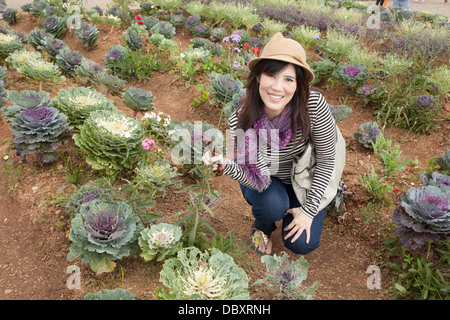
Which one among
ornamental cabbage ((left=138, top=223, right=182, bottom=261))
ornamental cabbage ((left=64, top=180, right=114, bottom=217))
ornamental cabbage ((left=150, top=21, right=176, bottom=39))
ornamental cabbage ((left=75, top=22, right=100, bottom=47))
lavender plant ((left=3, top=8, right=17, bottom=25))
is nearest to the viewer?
ornamental cabbage ((left=138, top=223, right=182, bottom=261))

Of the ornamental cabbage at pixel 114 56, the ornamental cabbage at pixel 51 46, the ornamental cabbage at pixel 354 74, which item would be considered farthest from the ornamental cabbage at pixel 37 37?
the ornamental cabbage at pixel 354 74

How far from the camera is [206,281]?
1430 mm

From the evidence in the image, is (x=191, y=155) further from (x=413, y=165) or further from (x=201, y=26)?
(x=201, y=26)

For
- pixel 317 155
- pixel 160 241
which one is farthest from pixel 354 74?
pixel 160 241

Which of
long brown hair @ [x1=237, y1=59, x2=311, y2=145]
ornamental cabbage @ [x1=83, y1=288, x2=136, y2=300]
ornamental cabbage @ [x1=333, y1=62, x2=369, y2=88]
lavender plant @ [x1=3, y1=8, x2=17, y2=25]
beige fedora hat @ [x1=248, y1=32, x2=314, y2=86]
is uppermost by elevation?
beige fedora hat @ [x1=248, y1=32, x2=314, y2=86]

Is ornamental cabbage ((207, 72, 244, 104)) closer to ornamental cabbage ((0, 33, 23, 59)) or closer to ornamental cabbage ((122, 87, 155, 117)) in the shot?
ornamental cabbage ((122, 87, 155, 117))

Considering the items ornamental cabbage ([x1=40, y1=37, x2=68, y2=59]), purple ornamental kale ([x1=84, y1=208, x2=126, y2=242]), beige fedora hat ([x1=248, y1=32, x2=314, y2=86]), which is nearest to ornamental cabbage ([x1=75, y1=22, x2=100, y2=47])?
ornamental cabbage ([x1=40, y1=37, x2=68, y2=59])

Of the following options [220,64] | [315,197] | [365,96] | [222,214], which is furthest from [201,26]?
[315,197]

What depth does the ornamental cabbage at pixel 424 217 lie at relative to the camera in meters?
1.69

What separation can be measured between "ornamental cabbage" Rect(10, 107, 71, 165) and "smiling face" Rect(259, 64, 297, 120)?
1342 mm

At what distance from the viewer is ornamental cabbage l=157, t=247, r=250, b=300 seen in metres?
1.41

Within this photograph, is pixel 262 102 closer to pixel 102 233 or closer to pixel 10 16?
pixel 102 233

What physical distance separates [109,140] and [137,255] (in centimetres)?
70
